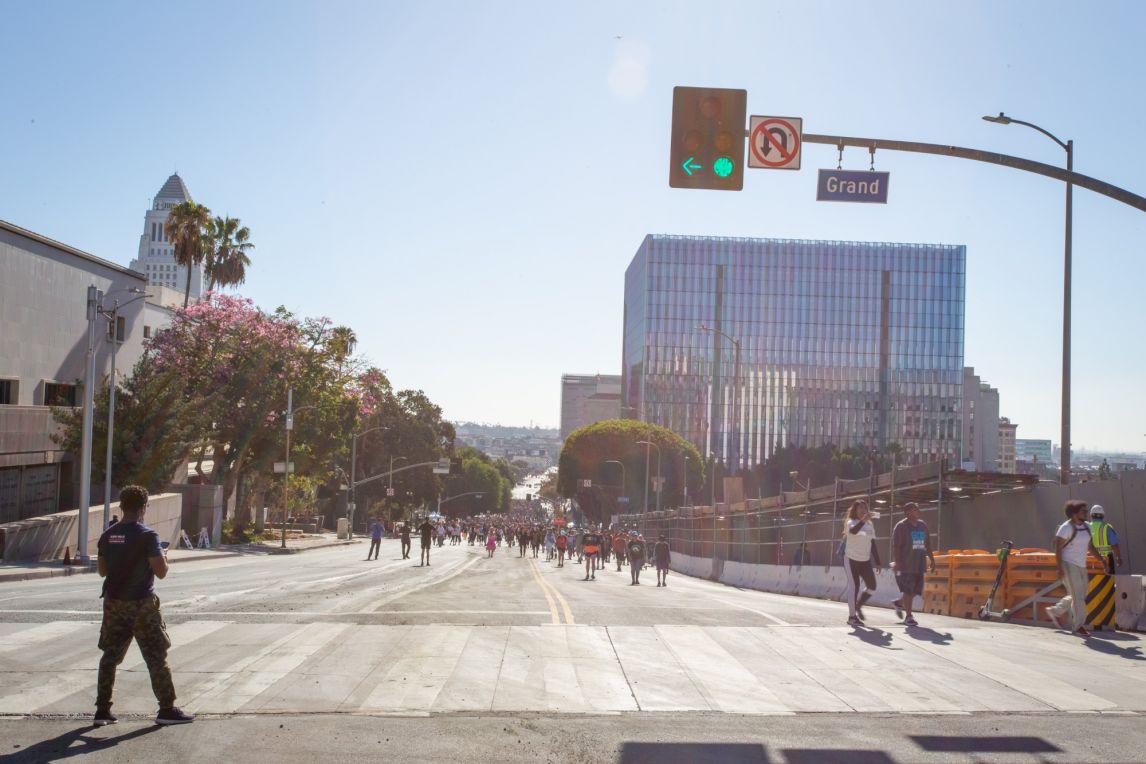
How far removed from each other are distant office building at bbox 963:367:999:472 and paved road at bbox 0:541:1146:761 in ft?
481

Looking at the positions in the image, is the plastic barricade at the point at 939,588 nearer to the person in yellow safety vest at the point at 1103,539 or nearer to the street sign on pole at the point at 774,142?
the person in yellow safety vest at the point at 1103,539

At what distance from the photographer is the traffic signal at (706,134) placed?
13.4 metres

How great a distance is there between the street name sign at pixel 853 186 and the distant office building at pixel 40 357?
107ft

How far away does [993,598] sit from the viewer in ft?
54.9

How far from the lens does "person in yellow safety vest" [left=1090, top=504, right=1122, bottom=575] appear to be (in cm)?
1450

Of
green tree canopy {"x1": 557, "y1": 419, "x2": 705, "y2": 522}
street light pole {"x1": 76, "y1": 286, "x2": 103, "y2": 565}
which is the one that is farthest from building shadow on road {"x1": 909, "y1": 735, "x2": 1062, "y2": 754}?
green tree canopy {"x1": 557, "y1": 419, "x2": 705, "y2": 522}

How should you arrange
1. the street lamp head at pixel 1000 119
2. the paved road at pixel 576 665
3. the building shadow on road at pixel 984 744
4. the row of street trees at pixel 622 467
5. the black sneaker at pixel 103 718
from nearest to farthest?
the building shadow on road at pixel 984 744, the black sneaker at pixel 103 718, the paved road at pixel 576 665, the street lamp head at pixel 1000 119, the row of street trees at pixel 622 467

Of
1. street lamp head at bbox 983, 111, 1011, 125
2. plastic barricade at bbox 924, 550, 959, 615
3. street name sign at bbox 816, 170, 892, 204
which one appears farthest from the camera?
street lamp head at bbox 983, 111, 1011, 125

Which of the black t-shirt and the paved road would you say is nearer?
the black t-shirt

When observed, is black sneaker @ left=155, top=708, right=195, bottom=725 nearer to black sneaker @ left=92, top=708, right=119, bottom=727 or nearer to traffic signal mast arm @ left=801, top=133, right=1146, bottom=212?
black sneaker @ left=92, top=708, right=119, bottom=727

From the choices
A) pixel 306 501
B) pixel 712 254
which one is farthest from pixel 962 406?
pixel 306 501

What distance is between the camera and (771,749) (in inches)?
305

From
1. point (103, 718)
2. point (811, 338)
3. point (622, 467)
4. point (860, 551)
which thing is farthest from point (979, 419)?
point (103, 718)

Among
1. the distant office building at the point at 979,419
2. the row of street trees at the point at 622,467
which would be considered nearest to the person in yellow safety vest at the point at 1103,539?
the row of street trees at the point at 622,467
